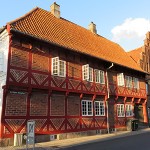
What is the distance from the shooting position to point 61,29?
18453 millimetres

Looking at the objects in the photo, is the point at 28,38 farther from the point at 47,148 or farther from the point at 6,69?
the point at 47,148

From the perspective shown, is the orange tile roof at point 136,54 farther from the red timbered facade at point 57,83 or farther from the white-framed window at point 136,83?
the red timbered facade at point 57,83

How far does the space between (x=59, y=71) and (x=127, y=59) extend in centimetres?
1170

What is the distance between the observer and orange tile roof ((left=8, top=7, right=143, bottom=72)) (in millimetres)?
14844

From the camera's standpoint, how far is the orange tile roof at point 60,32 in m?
14.8

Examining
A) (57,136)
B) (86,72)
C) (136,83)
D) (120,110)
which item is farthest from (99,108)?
(136,83)

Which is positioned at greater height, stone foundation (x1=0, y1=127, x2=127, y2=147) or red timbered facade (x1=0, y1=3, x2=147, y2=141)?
red timbered facade (x1=0, y1=3, x2=147, y2=141)

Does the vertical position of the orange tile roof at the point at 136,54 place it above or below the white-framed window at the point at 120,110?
above

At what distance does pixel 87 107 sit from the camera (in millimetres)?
17906

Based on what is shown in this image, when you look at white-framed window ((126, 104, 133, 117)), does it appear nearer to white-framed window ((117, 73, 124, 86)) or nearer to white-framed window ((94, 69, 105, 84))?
white-framed window ((117, 73, 124, 86))

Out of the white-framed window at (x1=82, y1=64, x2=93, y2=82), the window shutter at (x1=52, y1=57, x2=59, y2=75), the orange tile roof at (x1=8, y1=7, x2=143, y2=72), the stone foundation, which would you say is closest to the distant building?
the orange tile roof at (x1=8, y1=7, x2=143, y2=72)

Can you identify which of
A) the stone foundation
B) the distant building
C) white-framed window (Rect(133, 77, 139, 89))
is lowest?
the stone foundation

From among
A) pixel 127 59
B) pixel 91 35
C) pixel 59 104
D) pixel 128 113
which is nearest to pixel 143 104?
pixel 128 113

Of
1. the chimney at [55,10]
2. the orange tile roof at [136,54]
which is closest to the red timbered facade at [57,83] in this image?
the chimney at [55,10]
